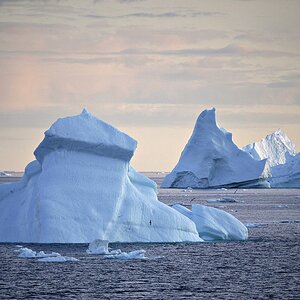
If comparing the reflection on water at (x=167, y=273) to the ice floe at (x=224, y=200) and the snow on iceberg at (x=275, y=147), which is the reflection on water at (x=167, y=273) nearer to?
Result: the ice floe at (x=224, y=200)

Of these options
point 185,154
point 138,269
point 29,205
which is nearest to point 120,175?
point 29,205

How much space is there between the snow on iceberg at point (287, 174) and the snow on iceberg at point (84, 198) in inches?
2444

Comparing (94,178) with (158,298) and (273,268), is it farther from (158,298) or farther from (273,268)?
(158,298)

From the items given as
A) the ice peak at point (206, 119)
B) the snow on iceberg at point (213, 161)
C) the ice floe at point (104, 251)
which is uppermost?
the ice peak at point (206, 119)

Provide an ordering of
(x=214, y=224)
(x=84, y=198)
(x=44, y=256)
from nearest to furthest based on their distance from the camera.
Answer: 1. (x=44, y=256)
2. (x=84, y=198)
3. (x=214, y=224)

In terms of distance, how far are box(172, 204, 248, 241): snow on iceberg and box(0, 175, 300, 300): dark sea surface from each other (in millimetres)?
543

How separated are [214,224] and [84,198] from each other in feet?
19.3

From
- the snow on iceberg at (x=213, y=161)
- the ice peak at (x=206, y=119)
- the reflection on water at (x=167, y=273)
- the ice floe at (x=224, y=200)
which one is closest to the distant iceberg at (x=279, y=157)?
the snow on iceberg at (x=213, y=161)

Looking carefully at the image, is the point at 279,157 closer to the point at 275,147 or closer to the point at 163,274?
the point at 275,147

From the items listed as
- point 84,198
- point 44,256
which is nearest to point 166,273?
point 44,256

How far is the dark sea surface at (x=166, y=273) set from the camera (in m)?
23.9

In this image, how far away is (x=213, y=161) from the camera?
86.3 metres

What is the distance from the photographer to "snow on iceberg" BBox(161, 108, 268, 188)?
8512 cm

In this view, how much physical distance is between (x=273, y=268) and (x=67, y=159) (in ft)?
30.5
